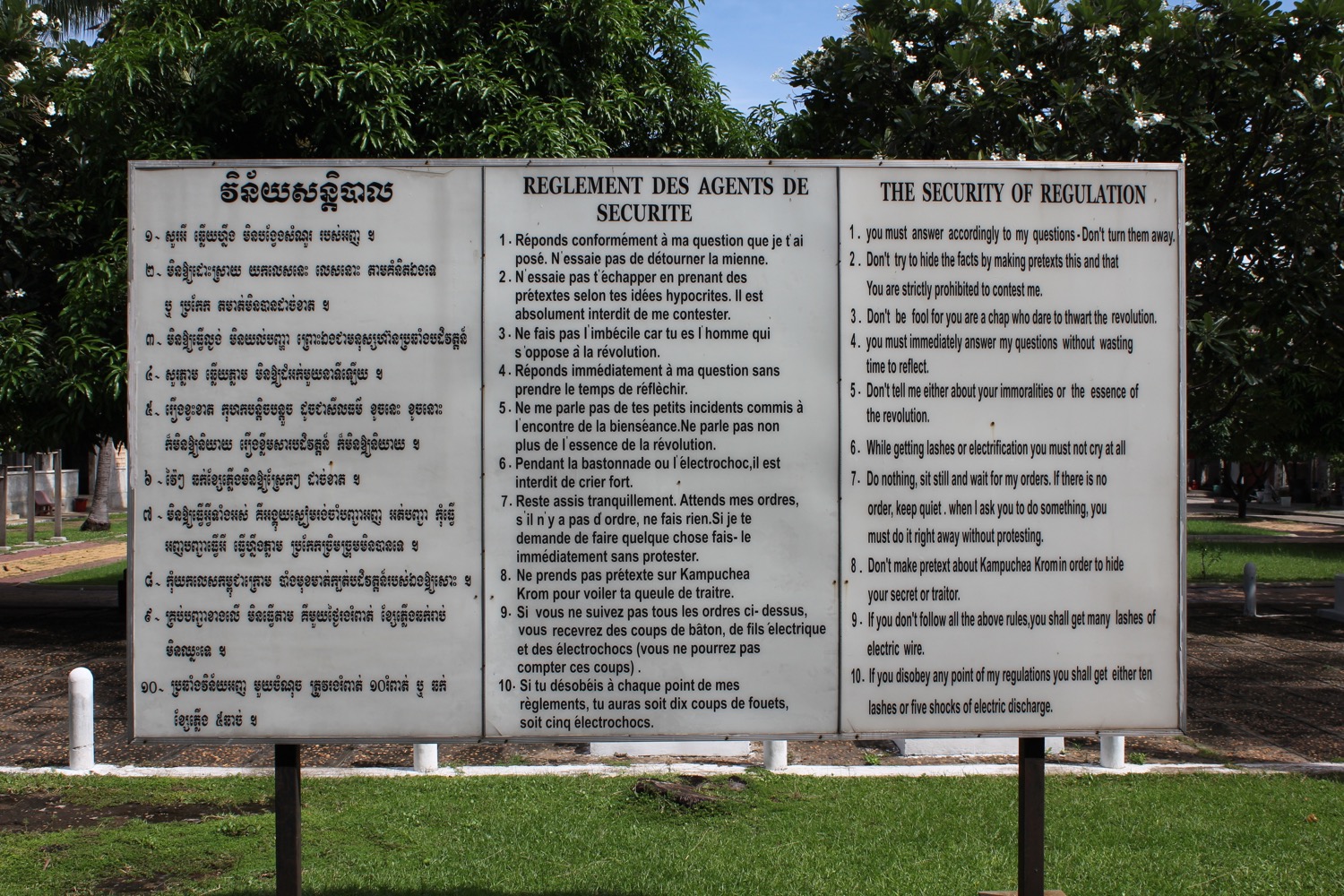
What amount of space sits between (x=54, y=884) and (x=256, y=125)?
337 inches

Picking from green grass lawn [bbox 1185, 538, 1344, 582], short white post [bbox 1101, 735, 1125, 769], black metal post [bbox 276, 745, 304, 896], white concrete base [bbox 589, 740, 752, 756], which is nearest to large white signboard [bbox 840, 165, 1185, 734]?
black metal post [bbox 276, 745, 304, 896]

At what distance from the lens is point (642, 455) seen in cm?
326

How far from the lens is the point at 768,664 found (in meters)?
3.29

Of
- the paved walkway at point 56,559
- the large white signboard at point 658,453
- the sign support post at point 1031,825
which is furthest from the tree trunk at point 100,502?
the sign support post at point 1031,825

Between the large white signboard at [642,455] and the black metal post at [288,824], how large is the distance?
206mm

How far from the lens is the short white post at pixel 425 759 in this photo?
6270mm

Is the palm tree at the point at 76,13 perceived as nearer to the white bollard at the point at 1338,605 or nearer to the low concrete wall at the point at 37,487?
the low concrete wall at the point at 37,487

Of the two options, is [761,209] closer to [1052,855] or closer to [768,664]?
[768,664]

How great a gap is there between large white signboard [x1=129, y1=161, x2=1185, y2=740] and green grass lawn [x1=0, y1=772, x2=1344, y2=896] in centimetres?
167

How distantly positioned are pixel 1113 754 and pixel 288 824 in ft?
17.3

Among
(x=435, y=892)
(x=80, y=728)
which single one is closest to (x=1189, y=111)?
(x=435, y=892)

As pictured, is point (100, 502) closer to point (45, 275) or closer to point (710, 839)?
point (45, 275)

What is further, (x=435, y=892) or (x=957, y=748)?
(x=957, y=748)

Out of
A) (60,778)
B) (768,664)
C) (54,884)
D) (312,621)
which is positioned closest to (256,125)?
(60,778)
